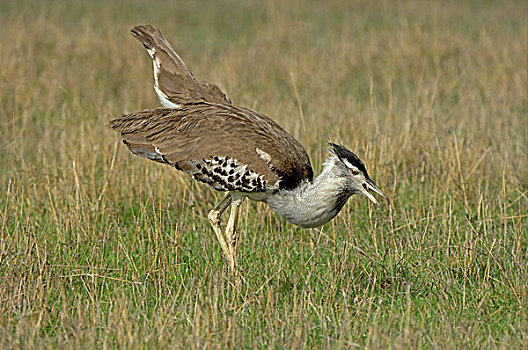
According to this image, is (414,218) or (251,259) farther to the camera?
(414,218)

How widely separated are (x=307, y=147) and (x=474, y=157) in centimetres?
134

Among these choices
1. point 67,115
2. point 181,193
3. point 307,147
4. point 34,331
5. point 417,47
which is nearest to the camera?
point 34,331

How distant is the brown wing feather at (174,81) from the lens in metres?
4.94

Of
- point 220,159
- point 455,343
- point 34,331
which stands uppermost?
point 220,159

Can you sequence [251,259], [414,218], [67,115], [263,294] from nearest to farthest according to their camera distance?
[263,294] → [251,259] → [414,218] → [67,115]

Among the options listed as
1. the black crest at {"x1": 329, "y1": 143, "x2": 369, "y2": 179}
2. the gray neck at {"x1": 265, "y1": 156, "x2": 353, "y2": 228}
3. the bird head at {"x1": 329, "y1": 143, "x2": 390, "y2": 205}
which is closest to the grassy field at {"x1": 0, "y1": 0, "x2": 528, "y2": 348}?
the gray neck at {"x1": 265, "y1": 156, "x2": 353, "y2": 228}

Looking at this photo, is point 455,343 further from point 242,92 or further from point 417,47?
point 417,47

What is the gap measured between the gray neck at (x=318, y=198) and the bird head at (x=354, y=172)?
2 cm

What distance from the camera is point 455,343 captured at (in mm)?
3375

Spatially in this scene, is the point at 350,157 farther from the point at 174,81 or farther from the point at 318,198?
the point at 174,81

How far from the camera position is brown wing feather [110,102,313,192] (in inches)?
166

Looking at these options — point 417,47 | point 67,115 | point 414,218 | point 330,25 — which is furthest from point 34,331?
point 330,25

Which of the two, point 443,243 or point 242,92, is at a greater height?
point 242,92

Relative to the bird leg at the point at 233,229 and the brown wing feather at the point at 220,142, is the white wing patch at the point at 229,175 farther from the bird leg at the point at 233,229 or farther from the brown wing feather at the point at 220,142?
the bird leg at the point at 233,229
